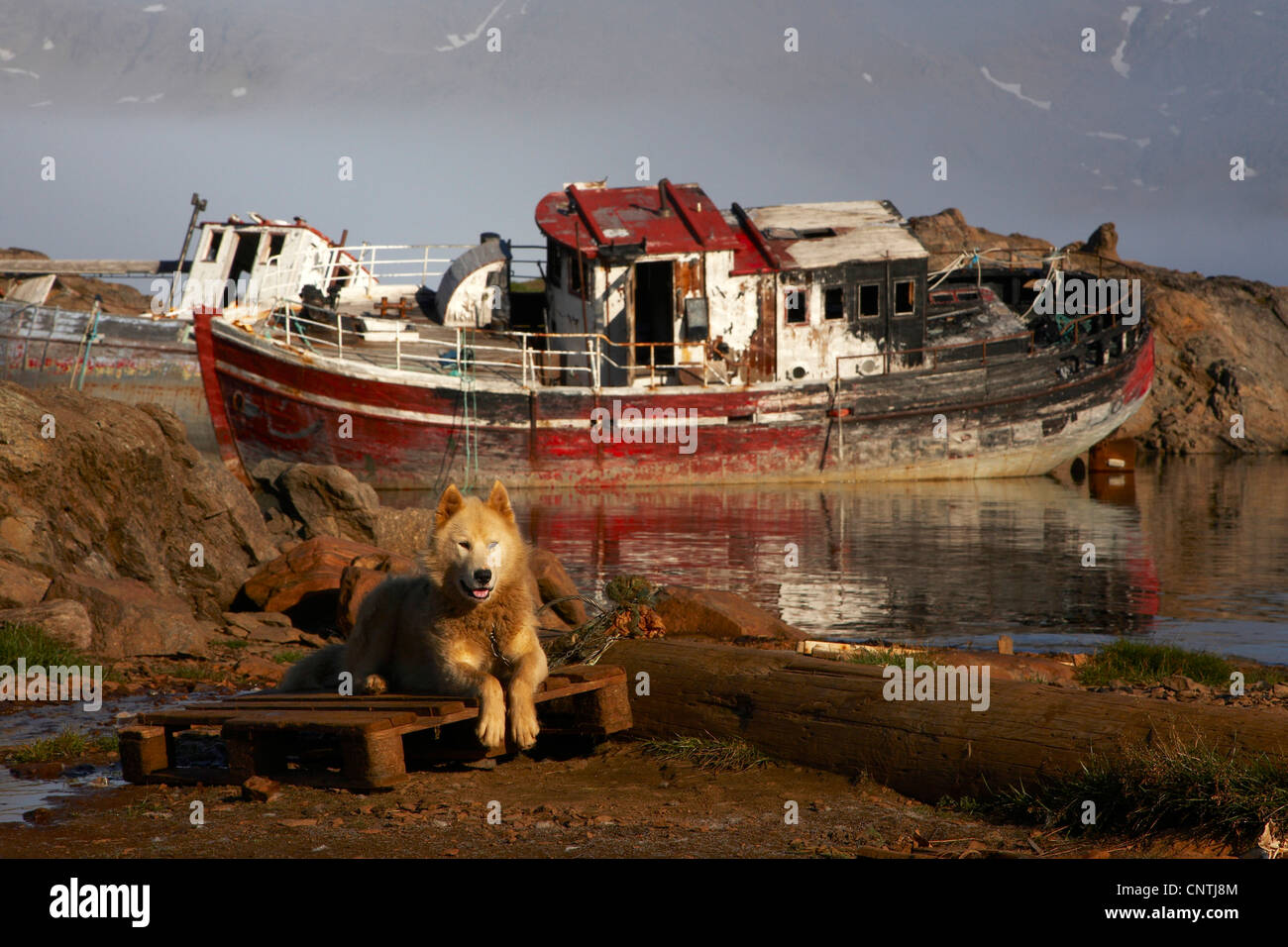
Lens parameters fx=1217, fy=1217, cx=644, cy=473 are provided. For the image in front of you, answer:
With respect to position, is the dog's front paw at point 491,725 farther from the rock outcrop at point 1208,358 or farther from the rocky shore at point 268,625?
the rock outcrop at point 1208,358

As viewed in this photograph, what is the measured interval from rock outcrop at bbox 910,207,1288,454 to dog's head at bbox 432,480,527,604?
38.2 m

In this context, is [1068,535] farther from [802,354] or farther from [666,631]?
[666,631]

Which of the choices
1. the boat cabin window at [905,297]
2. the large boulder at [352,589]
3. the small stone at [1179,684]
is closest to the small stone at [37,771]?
the large boulder at [352,589]

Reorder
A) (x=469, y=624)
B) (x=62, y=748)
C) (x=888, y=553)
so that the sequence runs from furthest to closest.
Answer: (x=888, y=553) < (x=62, y=748) < (x=469, y=624)

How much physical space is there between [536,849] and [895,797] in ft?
5.81

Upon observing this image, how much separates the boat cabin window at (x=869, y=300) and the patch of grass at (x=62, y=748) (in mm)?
23983

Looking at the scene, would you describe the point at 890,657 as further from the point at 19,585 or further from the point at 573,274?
the point at 573,274

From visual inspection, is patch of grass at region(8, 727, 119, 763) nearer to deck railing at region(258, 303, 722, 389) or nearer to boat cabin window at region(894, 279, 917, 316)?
deck railing at region(258, 303, 722, 389)

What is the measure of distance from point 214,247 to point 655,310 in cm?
1047

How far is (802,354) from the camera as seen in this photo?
29.1m

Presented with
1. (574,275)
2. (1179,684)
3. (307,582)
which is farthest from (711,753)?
(574,275)

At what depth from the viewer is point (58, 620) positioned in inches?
322

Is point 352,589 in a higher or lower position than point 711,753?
higher

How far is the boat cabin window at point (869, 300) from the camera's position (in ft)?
93.6
